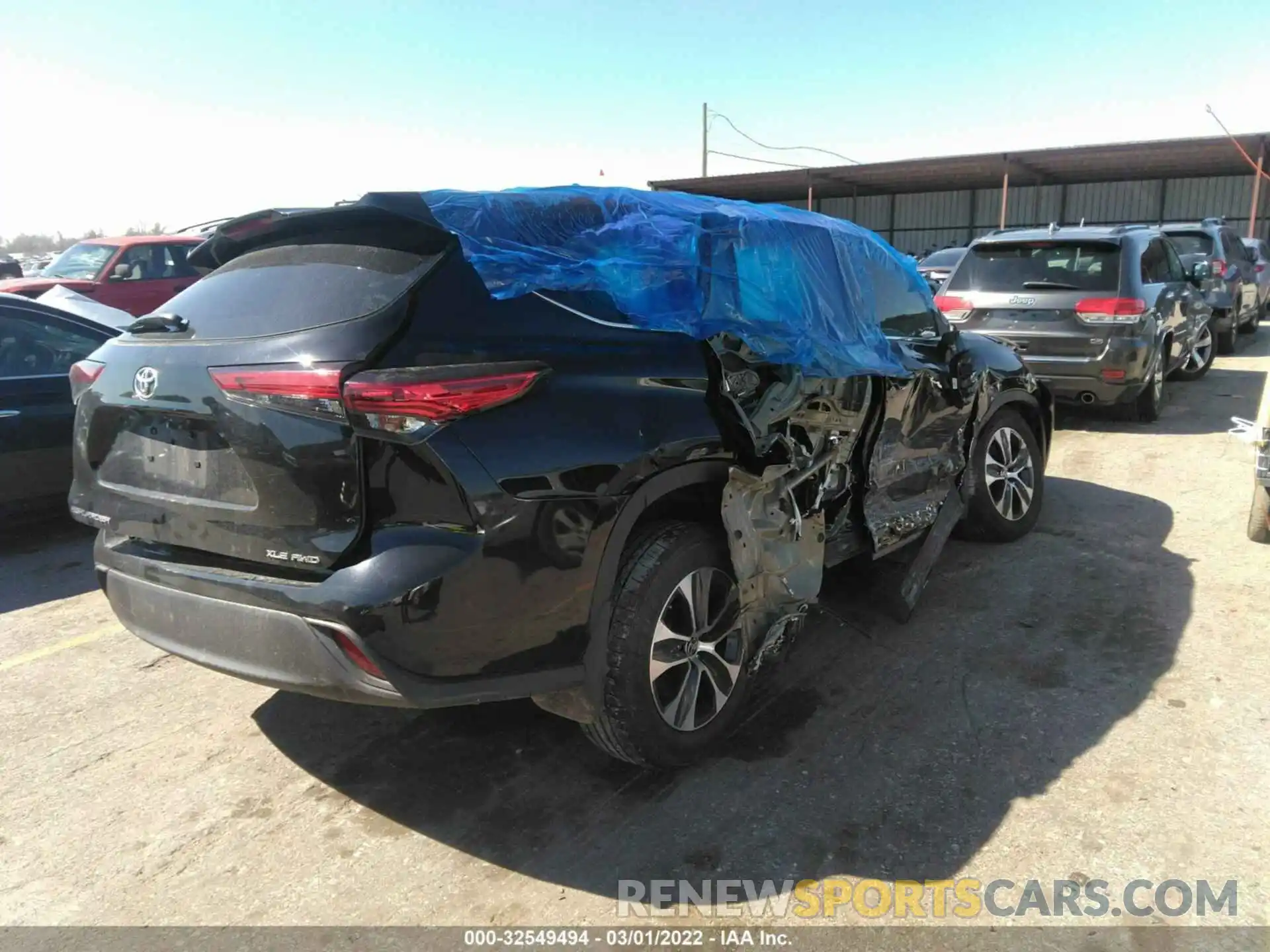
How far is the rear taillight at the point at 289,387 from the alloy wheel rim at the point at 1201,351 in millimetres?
11375

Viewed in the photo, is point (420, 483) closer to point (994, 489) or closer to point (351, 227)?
point (351, 227)

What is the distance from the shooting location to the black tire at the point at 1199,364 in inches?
434

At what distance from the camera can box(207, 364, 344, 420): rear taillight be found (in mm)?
2346

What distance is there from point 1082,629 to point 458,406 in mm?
3282

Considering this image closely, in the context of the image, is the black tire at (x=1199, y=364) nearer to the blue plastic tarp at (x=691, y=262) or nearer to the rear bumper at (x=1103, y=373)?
the rear bumper at (x=1103, y=373)

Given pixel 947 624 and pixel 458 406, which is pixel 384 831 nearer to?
pixel 458 406

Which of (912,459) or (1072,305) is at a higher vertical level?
(1072,305)

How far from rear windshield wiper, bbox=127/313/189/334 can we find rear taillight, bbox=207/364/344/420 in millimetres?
429

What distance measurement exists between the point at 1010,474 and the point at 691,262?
315 cm

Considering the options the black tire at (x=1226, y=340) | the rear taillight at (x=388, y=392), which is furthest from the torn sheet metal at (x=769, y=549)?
the black tire at (x=1226, y=340)

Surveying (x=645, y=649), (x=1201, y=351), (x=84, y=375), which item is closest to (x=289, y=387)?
(x=84, y=375)

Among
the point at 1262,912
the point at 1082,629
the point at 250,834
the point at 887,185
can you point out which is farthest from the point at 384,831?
the point at 887,185

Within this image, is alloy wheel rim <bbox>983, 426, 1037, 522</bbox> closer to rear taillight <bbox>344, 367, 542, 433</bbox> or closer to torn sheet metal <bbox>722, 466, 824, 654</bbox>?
torn sheet metal <bbox>722, 466, 824, 654</bbox>

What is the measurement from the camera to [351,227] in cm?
267
